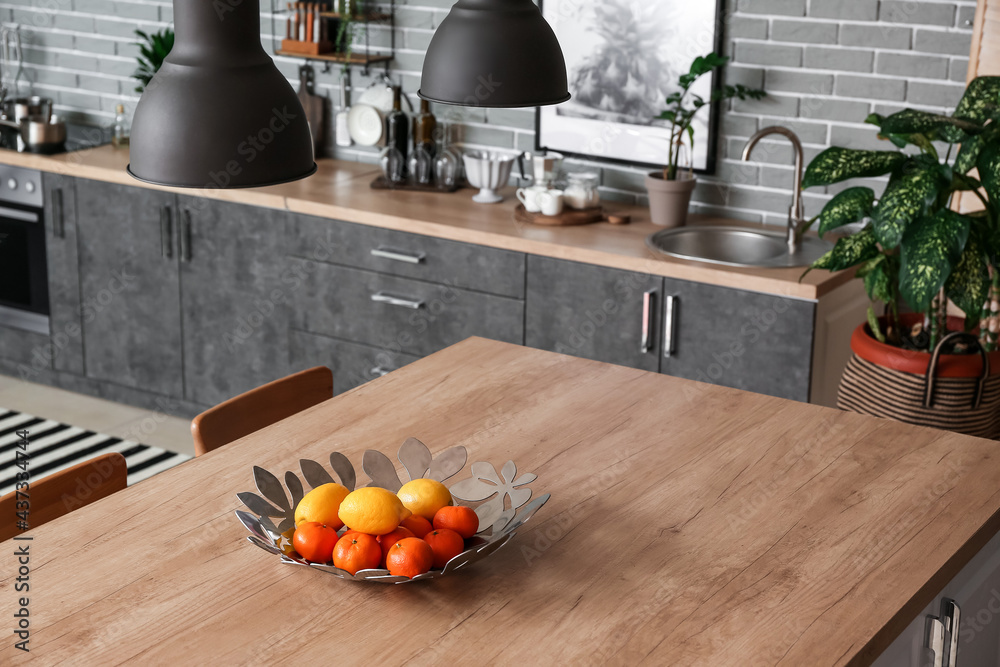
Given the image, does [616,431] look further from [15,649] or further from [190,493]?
[15,649]

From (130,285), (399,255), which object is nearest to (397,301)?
(399,255)

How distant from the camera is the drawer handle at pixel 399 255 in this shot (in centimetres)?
390

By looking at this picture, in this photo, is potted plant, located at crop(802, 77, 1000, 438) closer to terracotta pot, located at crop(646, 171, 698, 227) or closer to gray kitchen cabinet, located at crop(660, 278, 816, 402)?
gray kitchen cabinet, located at crop(660, 278, 816, 402)

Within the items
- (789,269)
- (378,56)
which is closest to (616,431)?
(789,269)

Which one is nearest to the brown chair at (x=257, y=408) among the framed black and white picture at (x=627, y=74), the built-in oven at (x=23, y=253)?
the framed black and white picture at (x=627, y=74)

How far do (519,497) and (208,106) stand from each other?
2.50 ft

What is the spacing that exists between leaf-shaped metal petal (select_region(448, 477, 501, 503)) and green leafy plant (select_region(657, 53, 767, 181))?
218 cm

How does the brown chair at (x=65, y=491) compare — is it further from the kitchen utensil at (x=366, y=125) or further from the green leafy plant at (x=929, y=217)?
the kitchen utensil at (x=366, y=125)

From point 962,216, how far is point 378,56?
2.48 meters

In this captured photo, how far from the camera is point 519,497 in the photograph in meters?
1.80

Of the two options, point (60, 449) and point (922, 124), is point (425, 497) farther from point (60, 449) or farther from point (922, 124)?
point (60, 449)

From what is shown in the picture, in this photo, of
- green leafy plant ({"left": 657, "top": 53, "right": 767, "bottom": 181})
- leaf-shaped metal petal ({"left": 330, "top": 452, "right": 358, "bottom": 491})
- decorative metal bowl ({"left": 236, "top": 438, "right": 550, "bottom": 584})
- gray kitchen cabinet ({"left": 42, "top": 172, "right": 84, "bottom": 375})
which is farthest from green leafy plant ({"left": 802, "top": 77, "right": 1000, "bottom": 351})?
gray kitchen cabinet ({"left": 42, "top": 172, "right": 84, "bottom": 375})

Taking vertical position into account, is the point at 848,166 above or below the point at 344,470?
above

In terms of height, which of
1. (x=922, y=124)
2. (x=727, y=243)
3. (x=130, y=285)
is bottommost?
(x=130, y=285)
